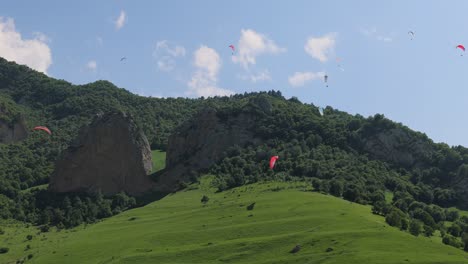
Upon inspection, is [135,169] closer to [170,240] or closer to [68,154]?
[68,154]

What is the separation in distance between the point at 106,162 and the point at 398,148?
85191 millimetres

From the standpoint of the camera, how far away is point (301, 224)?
111m

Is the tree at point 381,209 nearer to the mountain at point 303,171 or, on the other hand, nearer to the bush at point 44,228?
the mountain at point 303,171

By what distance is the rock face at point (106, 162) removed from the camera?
7023 inches

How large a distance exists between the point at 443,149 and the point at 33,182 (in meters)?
124

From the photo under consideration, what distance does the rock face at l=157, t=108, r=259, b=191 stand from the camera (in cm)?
18550

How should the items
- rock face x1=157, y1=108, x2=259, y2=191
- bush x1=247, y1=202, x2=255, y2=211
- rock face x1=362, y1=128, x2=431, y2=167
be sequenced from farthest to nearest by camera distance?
1. rock face x1=362, y1=128, x2=431, y2=167
2. rock face x1=157, y1=108, x2=259, y2=191
3. bush x1=247, y1=202, x2=255, y2=211

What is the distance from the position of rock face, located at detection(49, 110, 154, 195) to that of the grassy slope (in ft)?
83.4

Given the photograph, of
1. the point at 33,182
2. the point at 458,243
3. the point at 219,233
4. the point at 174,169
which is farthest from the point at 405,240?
the point at 33,182

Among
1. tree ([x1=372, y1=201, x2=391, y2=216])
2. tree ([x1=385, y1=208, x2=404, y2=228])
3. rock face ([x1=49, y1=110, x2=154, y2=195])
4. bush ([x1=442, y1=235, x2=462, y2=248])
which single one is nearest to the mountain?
rock face ([x1=49, y1=110, x2=154, y2=195])

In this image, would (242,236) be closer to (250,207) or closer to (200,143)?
(250,207)

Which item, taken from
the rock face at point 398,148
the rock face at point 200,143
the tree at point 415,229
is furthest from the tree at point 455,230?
the rock face at point 200,143

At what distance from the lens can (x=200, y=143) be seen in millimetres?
194250

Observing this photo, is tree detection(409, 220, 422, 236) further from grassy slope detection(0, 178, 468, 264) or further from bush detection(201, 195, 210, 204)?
bush detection(201, 195, 210, 204)
